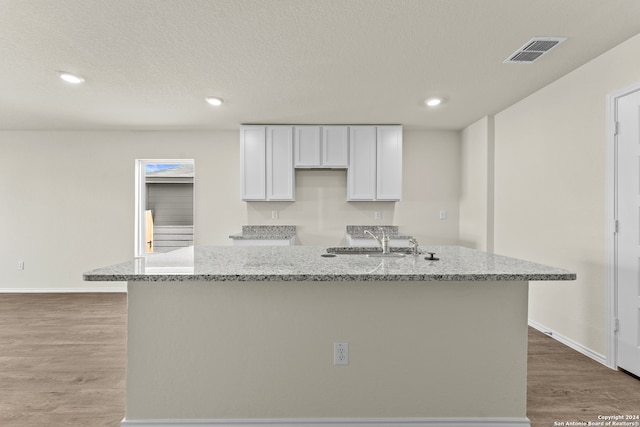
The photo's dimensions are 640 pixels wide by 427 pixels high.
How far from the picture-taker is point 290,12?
6.57 feet

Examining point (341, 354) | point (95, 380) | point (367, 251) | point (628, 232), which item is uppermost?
point (628, 232)

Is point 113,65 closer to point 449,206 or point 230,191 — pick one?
point 230,191

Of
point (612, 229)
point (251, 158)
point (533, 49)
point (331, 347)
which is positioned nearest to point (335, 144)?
point (251, 158)

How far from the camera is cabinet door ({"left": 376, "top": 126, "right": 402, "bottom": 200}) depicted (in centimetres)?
449

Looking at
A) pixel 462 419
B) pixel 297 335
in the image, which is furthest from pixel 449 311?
pixel 297 335

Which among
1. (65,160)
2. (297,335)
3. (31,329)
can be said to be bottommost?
(31,329)

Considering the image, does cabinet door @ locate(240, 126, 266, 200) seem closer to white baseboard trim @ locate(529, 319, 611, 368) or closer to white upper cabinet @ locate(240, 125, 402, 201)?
white upper cabinet @ locate(240, 125, 402, 201)

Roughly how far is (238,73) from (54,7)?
1.24 m

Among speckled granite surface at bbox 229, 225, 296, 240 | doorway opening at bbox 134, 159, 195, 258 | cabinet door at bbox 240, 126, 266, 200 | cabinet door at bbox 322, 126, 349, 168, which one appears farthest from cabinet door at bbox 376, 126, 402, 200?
doorway opening at bbox 134, 159, 195, 258

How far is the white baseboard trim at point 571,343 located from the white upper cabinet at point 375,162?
2.12m

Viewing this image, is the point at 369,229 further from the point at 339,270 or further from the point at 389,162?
the point at 339,270

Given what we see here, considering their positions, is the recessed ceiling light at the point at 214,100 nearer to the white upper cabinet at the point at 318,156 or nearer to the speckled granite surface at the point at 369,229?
the white upper cabinet at the point at 318,156

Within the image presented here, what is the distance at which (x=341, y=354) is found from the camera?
1765 millimetres

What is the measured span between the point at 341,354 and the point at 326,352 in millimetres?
79
